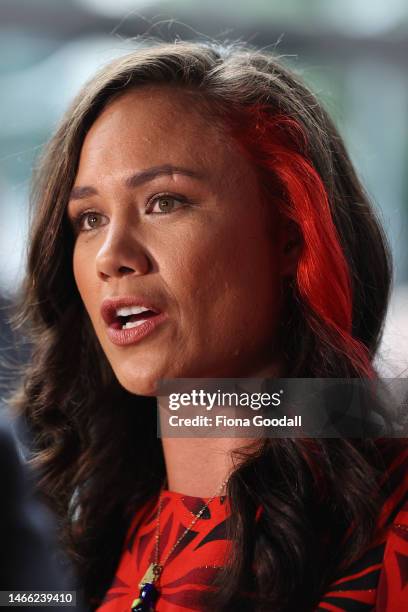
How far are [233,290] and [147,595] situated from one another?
1.07ft

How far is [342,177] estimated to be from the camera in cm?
88

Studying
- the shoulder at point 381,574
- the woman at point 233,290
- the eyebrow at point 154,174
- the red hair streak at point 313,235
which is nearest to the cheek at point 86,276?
the woman at point 233,290

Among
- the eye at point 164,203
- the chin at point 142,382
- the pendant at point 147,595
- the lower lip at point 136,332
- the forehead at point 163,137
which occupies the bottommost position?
the pendant at point 147,595

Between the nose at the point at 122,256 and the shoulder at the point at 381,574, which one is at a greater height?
the nose at the point at 122,256

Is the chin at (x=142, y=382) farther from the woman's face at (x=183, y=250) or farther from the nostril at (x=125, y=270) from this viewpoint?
the nostril at (x=125, y=270)

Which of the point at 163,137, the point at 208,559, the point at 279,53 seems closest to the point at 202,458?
the point at 208,559

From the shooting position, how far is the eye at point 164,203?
2.67ft

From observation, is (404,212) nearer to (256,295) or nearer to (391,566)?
(256,295)

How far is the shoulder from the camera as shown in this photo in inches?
28.1

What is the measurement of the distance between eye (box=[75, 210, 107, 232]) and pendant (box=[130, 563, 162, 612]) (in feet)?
1.23

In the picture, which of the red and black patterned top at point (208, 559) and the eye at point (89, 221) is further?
the eye at point (89, 221)

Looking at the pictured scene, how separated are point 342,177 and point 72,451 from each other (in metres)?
0.47

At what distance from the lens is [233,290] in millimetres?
808

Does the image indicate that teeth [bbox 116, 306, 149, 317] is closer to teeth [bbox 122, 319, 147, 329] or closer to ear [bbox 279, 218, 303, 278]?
teeth [bbox 122, 319, 147, 329]
